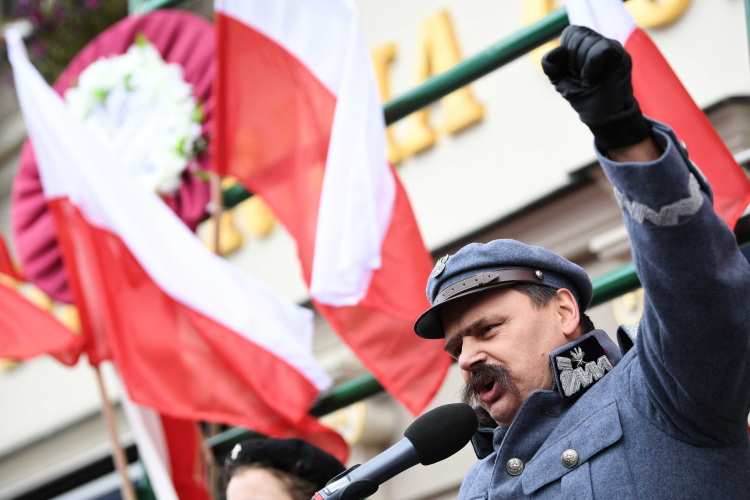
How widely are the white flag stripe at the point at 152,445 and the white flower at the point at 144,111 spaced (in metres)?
1.02

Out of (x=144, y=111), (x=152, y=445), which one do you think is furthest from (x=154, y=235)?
(x=144, y=111)

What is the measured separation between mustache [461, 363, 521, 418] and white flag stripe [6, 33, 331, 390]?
160cm

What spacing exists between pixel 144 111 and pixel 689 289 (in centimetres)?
356

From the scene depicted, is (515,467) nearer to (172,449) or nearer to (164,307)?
(164,307)

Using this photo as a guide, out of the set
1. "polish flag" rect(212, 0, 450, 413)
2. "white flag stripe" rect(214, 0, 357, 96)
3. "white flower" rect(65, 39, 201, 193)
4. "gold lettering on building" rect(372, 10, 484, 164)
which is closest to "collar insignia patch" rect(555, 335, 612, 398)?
"polish flag" rect(212, 0, 450, 413)

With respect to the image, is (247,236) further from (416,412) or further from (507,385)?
(507,385)

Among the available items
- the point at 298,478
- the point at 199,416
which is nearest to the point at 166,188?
the point at 199,416

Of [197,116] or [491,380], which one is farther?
[197,116]

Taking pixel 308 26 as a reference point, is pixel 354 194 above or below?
below

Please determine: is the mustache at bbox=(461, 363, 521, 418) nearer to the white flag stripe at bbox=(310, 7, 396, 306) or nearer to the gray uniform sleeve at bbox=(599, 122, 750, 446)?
the gray uniform sleeve at bbox=(599, 122, 750, 446)

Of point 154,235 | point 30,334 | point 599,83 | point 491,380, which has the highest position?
Result: point 599,83

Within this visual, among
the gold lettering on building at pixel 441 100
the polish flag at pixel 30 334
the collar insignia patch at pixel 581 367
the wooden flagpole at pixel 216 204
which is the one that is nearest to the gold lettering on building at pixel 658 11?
the gold lettering on building at pixel 441 100

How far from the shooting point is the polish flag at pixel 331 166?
10.1 feet

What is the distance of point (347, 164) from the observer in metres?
3.19
